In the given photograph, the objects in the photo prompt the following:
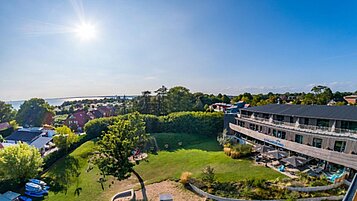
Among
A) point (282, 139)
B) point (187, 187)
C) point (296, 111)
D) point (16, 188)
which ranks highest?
point (296, 111)

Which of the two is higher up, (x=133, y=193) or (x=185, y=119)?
(x=185, y=119)

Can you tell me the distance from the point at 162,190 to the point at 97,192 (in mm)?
7128

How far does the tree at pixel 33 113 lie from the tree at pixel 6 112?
13.2ft

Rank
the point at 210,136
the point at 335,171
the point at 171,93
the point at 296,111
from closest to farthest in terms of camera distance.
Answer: the point at 335,171, the point at 296,111, the point at 210,136, the point at 171,93

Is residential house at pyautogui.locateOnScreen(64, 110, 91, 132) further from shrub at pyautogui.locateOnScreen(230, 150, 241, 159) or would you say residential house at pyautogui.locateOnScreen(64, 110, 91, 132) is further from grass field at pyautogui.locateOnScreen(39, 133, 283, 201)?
shrub at pyautogui.locateOnScreen(230, 150, 241, 159)

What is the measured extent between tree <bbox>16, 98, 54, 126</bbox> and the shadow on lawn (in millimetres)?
41152

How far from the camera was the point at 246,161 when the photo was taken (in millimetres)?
24500

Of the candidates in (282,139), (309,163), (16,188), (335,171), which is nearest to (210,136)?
(282,139)

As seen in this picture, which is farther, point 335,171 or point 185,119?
point 185,119

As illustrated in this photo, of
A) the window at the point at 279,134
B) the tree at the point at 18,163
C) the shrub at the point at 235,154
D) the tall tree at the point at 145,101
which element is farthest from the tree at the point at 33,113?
the window at the point at 279,134

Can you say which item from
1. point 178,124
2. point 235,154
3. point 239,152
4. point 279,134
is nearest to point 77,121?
point 178,124

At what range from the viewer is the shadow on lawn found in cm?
2359

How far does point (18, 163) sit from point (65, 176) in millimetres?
5639

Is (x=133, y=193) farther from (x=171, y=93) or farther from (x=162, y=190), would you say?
(x=171, y=93)
